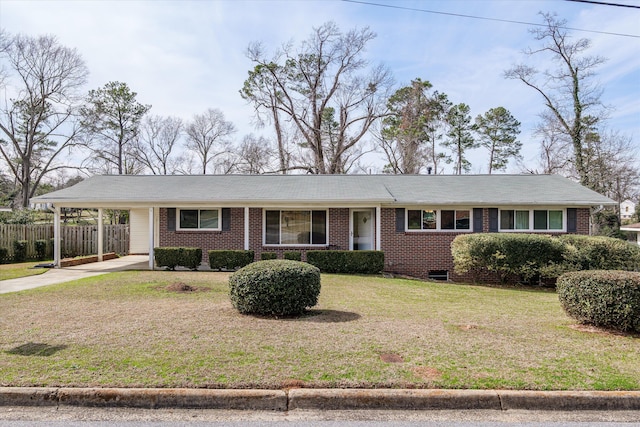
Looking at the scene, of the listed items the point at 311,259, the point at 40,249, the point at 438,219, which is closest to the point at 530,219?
the point at 438,219

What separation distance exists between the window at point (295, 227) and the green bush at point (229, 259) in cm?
194

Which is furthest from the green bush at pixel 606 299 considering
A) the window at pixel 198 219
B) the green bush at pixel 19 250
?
the green bush at pixel 19 250

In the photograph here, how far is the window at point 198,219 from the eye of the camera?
1683cm

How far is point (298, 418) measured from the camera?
13.3 feet

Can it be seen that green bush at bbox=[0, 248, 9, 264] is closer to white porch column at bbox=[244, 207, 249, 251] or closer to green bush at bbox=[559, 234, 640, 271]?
white porch column at bbox=[244, 207, 249, 251]

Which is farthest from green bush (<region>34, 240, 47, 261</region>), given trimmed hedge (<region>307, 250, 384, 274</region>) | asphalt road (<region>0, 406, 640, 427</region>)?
asphalt road (<region>0, 406, 640, 427</region>)

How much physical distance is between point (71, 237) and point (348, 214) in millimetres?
13168

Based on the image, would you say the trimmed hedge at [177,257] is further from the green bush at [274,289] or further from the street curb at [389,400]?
the street curb at [389,400]

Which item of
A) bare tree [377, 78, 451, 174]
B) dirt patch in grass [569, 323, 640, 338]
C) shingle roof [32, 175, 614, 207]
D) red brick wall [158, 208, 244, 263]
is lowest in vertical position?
dirt patch in grass [569, 323, 640, 338]

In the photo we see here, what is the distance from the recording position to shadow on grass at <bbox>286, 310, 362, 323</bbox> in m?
7.18

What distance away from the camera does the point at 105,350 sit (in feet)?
17.8

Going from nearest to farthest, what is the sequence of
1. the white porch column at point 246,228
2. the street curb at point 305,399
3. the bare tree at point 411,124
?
1. the street curb at point 305,399
2. the white porch column at point 246,228
3. the bare tree at point 411,124

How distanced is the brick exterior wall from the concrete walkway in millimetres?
1800

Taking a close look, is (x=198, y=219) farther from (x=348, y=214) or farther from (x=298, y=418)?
(x=298, y=418)
